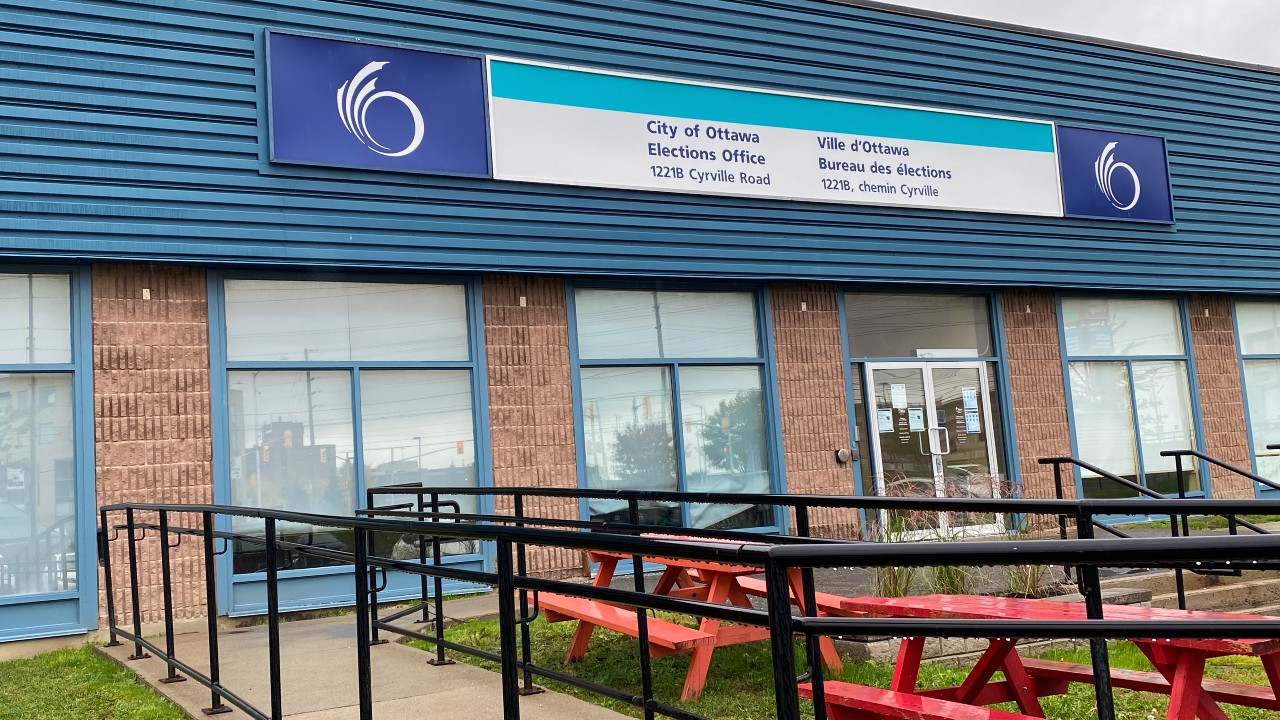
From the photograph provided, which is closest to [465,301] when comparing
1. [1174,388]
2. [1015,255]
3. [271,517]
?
[271,517]

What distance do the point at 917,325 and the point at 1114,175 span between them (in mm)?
3671

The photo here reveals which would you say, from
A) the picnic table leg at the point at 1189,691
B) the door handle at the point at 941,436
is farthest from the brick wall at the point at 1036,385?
the picnic table leg at the point at 1189,691

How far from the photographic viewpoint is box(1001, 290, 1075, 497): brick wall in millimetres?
13586

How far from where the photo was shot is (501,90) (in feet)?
34.6

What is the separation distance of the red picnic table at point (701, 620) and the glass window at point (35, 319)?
4768 mm

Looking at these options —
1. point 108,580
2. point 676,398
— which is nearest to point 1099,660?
Result: point 108,580

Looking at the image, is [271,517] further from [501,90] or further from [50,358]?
[501,90]

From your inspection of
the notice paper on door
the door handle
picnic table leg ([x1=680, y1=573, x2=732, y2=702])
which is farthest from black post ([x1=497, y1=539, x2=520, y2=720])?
the door handle

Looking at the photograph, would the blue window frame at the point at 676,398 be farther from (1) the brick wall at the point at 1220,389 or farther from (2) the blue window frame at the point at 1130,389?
(1) the brick wall at the point at 1220,389

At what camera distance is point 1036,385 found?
13.8 metres

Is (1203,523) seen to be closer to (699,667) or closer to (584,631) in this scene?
(584,631)

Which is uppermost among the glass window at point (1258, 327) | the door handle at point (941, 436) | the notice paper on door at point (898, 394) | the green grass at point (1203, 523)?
the glass window at point (1258, 327)

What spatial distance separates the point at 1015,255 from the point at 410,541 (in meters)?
8.03

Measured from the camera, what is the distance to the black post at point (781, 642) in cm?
223
